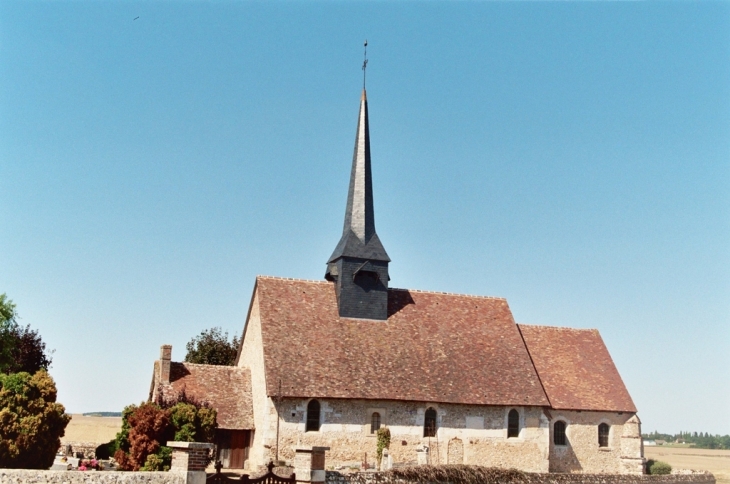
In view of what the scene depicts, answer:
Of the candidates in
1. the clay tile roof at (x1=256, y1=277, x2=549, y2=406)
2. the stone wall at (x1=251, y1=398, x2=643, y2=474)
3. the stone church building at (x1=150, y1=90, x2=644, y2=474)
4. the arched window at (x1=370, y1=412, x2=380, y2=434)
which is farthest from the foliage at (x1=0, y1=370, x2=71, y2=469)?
the arched window at (x1=370, y1=412, x2=380, y2=434)

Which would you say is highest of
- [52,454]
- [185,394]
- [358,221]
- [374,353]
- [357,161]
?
[357,161]

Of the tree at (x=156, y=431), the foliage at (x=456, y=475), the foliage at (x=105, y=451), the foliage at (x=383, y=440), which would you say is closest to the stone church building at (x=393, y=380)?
the foliage at (x=383, y=440)

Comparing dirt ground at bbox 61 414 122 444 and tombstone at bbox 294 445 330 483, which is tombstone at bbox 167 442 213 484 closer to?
tombstone at bbox 294 445 330 483

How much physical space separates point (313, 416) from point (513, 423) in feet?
28.5

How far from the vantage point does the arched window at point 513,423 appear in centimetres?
3222

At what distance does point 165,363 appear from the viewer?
1204 inches

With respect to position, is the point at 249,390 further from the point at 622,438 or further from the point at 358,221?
the point at 622,438

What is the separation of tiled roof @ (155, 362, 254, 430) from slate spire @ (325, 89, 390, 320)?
525 cm

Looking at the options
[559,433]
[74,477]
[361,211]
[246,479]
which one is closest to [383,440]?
[559,433]

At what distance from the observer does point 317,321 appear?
32375 millimetres

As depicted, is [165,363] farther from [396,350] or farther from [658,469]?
[658,469]

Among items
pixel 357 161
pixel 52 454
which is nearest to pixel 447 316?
pixel 357 161

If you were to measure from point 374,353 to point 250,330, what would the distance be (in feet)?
18.8

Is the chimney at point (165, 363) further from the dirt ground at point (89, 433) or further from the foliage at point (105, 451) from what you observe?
the dirt ground at point (89, 433)
